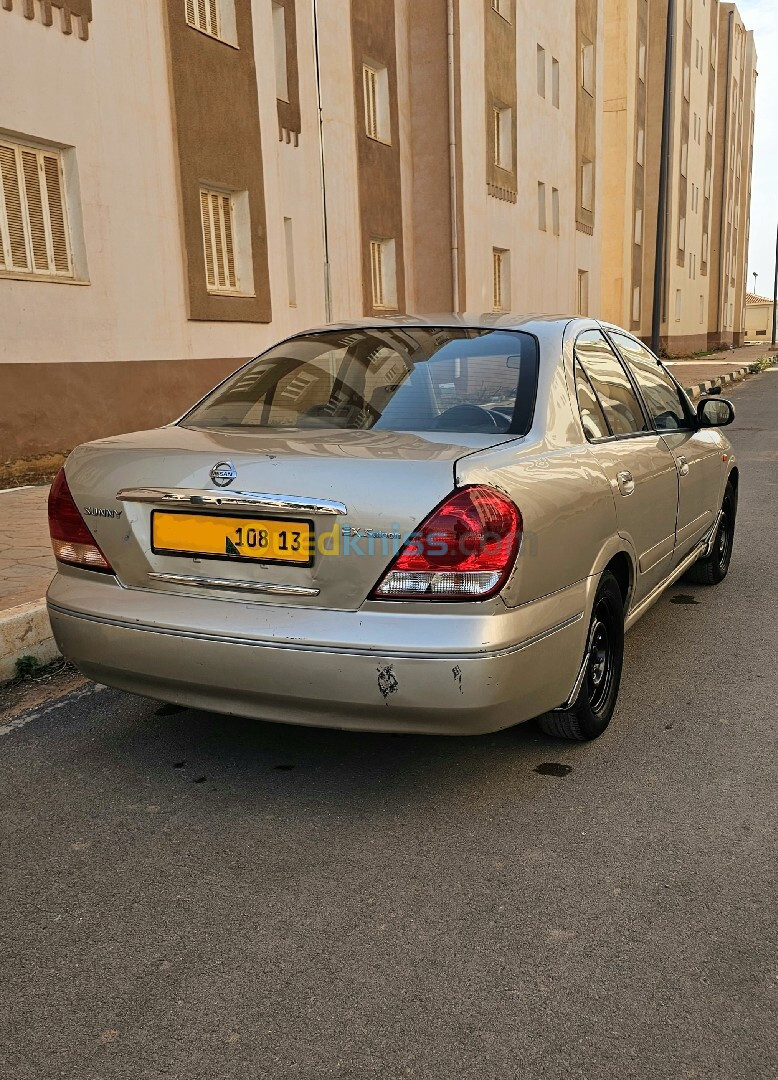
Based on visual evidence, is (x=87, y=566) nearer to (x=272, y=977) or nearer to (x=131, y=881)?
(x=131, y=881)

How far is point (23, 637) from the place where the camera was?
14.2ft

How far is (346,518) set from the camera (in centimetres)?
270

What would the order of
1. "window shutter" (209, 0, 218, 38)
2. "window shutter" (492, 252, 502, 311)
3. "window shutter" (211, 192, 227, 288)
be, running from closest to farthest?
1. "window shutter" (209, 0, 218, 38)
2. "window shutter" (211, 192, 227, 288)
3. "window shutter" (492, 252, 502, 311)

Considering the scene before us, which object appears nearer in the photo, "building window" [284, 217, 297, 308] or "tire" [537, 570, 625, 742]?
"tire" [537, 570, 625, 742]

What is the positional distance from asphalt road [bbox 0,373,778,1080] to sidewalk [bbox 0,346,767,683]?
0.59 metres

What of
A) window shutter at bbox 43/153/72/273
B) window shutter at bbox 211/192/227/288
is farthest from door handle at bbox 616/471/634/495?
window shutter at bbox 211/192/227/288

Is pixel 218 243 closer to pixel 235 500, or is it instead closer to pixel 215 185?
pixel 215 185

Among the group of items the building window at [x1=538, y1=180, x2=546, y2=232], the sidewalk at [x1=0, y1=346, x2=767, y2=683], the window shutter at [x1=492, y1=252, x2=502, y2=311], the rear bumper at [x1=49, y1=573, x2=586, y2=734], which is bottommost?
the sidewalk at [x1=0, y1=346, x2=767, y2=683]

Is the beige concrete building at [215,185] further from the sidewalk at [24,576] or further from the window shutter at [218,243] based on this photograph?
the sidewalk at [24,576]

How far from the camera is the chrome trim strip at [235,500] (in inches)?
107

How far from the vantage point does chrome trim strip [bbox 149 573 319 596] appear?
109 inches

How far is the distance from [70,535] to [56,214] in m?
7.96

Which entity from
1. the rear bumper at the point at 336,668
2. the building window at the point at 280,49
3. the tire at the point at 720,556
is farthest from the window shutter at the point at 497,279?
the rear bumper at the point at 336,668

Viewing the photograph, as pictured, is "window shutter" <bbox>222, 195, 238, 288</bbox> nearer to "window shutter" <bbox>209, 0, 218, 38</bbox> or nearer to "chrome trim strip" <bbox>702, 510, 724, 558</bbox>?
"window shutter" <bbox>209, 0, 218, 38</bbox>
